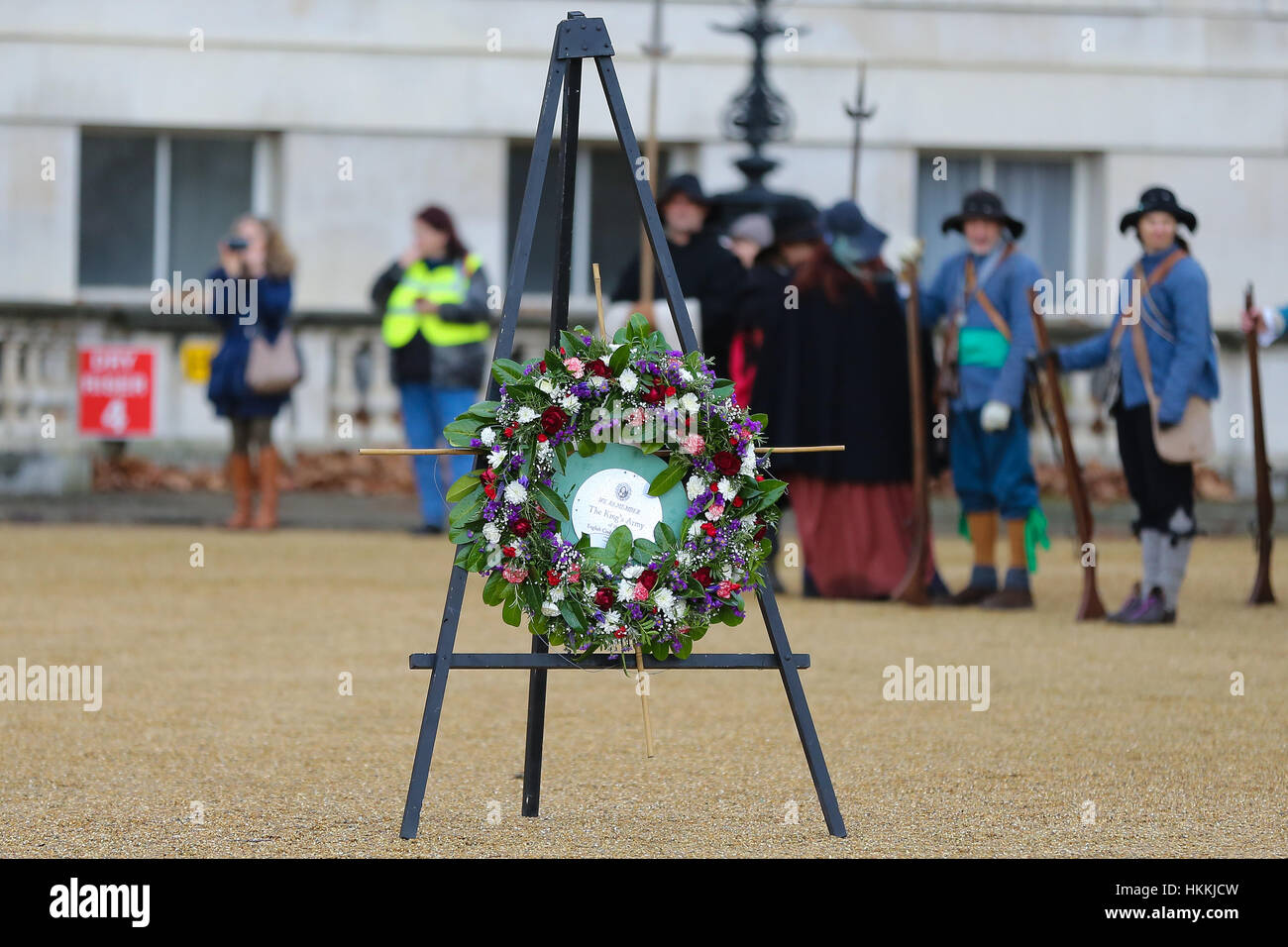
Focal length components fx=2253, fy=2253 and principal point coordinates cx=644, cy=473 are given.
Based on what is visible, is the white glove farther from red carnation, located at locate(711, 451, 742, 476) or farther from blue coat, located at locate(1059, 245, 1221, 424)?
red carnation, located at locate(711, 451, 742, 476)

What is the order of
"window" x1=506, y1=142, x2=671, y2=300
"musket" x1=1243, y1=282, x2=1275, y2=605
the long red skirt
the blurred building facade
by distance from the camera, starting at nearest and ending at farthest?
"musket" x1=1243, y1=282, x2=1275, y2=605 < the long red skirt < the blurred building facade < "window" x1=506, y1=142, x2=671, y2=300

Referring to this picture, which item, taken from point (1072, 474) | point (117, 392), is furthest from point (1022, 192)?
point (1072, 474)

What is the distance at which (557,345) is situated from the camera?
17.1 feet

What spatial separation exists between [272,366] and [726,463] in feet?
32.1

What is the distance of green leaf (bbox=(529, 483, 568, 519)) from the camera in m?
5.00

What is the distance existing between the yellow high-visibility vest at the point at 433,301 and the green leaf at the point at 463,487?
9198 millimetres

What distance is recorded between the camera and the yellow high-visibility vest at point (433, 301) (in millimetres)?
14266

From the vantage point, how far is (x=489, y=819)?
543 centimetres

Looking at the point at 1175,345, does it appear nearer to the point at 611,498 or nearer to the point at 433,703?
the point at 611,498

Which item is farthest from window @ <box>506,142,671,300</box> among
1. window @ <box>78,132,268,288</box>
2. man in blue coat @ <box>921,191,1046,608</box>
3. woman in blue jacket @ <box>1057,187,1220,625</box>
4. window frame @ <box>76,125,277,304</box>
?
woman in blue jacket @ <box>1057,187,1220,625</box>

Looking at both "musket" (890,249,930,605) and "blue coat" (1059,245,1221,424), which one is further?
"musket" (890,249,930,605)

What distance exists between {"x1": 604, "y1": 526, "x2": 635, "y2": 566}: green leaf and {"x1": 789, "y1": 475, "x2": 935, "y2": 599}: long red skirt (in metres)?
6.26

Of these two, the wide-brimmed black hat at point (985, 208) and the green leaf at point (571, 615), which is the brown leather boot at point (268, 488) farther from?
the green leaf at point (571, 615)
